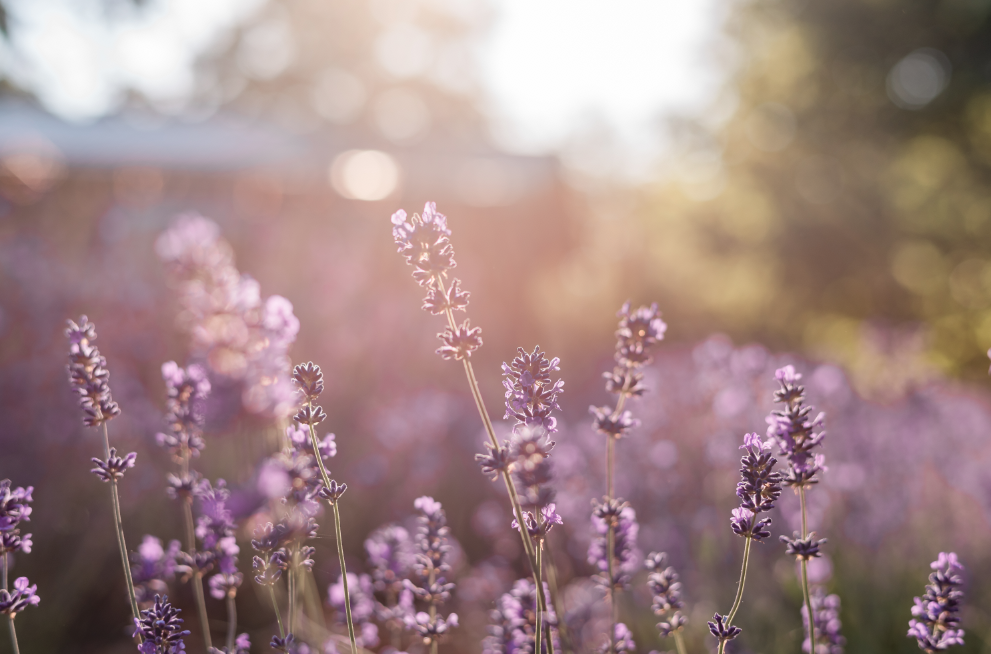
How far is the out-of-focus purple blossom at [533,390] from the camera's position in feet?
3.97

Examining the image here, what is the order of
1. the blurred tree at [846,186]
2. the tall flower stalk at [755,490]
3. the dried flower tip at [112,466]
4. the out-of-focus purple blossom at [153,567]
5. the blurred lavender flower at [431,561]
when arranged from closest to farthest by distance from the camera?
the tall flower stalk at [755,490]
the dried flower tip at [112,466]
the blurred lavender flower at [431,561]
the out-of-focus purple blossom at [153,567]
the blurred tree at [846,186]

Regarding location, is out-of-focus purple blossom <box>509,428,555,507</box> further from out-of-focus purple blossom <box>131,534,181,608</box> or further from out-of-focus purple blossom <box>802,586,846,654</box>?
out-of-focus purple blossom <box>131,534,181,608</box>

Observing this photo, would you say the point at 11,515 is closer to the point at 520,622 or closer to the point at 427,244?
the point at 427,244

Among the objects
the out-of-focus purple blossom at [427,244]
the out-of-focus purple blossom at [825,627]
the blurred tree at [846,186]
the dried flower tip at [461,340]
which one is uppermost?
the blurred tree at [846,186]

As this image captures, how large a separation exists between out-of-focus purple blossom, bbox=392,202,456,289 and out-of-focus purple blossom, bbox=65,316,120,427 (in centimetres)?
66

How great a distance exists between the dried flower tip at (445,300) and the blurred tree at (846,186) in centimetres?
1174

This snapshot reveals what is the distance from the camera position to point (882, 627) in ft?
9.39

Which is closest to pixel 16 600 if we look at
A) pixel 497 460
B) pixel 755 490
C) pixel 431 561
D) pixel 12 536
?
pixel 12 536

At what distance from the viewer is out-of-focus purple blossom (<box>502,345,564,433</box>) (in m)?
1.21

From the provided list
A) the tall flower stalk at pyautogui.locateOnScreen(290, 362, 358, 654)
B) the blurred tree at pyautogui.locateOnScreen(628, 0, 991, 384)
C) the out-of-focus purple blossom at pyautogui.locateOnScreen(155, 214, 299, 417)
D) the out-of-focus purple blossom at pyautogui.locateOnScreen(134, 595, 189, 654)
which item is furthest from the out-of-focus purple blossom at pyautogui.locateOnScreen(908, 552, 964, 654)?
the blurred tree at pyautogui.locateOnScreen(628, 0, 991, 384)

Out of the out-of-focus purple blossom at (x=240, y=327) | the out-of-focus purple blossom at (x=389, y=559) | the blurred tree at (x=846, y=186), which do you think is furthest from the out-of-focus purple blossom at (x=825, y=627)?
the blurred tree at (x=846, y=186)

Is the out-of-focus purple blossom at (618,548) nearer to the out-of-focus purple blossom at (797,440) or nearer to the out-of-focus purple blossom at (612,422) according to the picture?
the out-of-focus purple blossom at (612,422)

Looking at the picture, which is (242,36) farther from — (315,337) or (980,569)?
(980,569)

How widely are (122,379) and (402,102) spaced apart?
35.9 m
